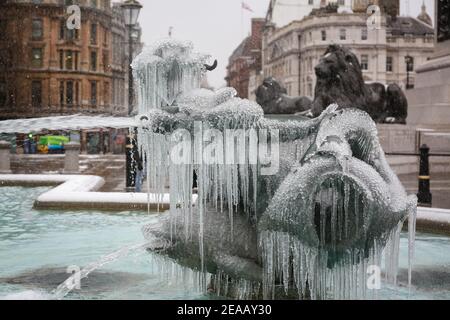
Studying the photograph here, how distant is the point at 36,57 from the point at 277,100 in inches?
1521

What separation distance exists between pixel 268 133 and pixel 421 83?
65.4 feet

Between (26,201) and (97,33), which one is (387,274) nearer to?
(26,201)

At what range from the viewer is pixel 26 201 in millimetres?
12414

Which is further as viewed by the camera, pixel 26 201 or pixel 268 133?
pixel 26 201

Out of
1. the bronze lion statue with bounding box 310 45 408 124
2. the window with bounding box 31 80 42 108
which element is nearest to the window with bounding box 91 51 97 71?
the window with bounding box 31 80 42 108

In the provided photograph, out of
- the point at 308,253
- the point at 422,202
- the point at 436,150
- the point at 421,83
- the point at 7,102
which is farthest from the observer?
the point at 7,102

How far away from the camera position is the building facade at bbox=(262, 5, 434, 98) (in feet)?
285

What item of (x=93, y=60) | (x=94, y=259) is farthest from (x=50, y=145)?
(x=94, y=259)

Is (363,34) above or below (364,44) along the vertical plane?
above

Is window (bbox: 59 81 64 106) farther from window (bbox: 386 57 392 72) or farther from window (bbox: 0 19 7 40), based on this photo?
window (bbox: 386 57 392 72)

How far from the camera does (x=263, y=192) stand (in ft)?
17.1

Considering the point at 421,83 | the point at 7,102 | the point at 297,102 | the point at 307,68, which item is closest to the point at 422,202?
the point at 421,83

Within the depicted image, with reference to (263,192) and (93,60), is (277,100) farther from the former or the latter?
(93,60)

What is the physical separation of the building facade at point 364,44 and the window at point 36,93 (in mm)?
36444
